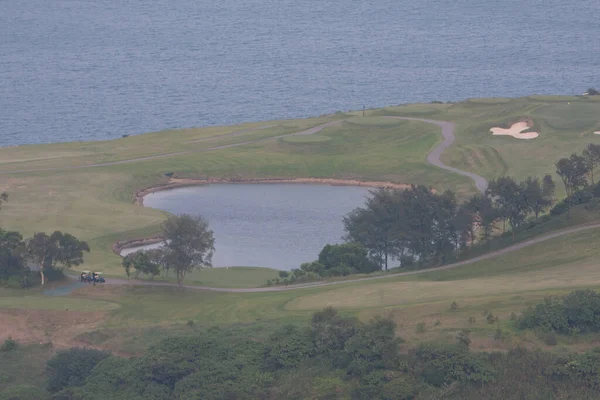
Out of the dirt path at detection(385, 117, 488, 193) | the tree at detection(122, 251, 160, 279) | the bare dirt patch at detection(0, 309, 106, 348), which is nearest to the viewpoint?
the bare dirt patch at detection(0, 309, 106, 348)

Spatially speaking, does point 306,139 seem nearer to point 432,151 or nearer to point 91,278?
point 432,151

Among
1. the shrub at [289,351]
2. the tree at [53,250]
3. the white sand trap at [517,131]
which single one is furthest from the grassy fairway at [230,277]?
the white sand trap at [517,131]

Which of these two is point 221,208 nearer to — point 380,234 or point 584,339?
point 380,234

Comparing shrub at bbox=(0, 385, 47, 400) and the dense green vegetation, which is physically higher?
the dense green vegetation

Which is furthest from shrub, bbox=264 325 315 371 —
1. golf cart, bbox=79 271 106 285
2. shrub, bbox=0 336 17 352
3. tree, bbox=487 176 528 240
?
tree, bbox=487 176 528 240

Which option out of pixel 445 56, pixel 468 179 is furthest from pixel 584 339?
pixel 445 56

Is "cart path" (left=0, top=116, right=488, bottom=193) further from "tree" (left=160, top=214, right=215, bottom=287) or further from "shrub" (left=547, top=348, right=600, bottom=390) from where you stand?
"shrub" (left=547, top=348, right=600, bottom=390)

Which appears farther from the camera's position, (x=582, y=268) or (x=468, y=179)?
(x=468, y=179)
